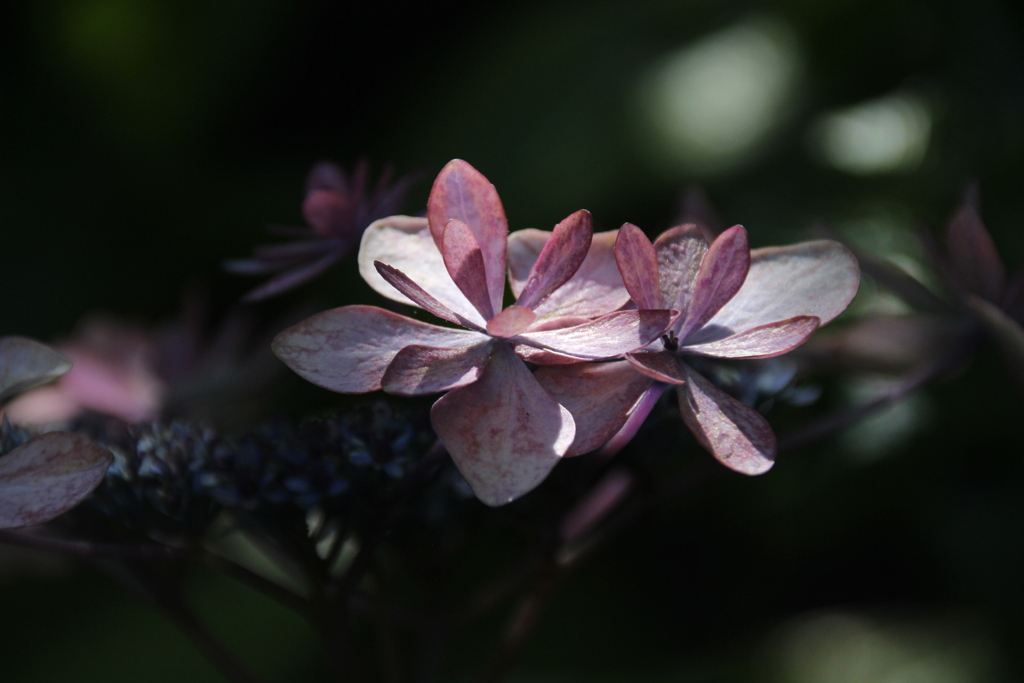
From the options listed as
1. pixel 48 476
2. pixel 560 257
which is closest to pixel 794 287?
pixel 560 257

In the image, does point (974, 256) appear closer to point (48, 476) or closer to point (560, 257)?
point (560, 257)

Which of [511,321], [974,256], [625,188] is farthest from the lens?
[625,188]

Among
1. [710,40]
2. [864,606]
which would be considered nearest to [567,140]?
[710,40]

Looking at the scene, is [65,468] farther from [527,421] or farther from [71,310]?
[71,310]

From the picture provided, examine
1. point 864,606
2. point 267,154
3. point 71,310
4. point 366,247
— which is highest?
point 366,247

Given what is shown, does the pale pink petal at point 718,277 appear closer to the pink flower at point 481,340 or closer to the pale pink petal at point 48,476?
the pink flower at point 481,340

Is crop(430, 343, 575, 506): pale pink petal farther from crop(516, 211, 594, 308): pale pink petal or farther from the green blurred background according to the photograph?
the green blurred background

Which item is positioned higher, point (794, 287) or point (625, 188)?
point (794, 287)
